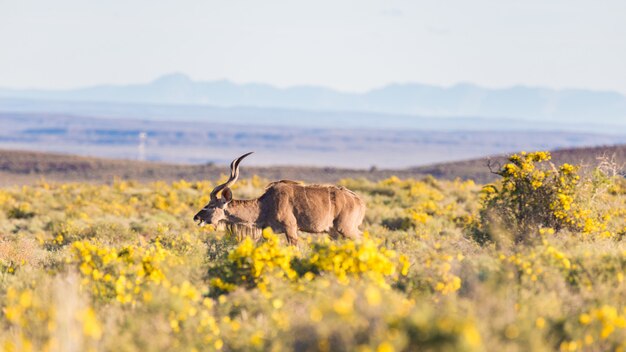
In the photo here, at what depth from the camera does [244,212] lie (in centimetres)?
1327

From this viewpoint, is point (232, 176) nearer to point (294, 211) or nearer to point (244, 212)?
point (244, 212)

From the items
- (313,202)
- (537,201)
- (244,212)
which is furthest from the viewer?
(537,201)

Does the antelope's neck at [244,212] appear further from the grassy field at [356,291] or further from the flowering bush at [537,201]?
the flowering bush at [537,201]

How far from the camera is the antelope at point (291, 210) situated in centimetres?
1290

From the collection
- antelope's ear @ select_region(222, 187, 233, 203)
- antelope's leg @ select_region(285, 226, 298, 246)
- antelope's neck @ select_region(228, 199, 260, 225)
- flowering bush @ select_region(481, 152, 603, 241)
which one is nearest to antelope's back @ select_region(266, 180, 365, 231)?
antelope's leg @ select_region(285, 226, 298, 246)

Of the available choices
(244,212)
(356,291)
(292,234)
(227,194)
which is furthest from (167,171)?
(356,291)

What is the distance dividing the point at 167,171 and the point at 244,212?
153ft

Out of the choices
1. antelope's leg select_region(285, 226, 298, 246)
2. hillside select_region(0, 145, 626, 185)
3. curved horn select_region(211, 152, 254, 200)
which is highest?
curved horn select_region(211, 152, 254, 200)

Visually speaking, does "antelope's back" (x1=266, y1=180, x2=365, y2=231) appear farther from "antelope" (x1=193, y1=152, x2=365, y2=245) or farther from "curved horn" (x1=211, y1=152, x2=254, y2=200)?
"curved horn" (x1=211, y1=152, x2=254, y2=200)

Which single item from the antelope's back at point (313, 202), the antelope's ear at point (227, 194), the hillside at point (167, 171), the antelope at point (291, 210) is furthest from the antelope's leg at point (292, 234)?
the hillside at point (167, 171)

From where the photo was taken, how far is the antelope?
42.3 feet

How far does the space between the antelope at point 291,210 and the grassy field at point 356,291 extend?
36cm

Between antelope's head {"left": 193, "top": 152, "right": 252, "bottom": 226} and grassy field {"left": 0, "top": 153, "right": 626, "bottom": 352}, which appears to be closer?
grassy field {"left": 0, "top": 153, "right": 626, "bottom": 352}

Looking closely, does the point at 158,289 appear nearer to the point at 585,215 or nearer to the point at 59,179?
the point at 585,215
